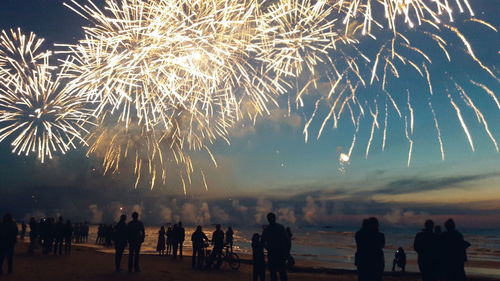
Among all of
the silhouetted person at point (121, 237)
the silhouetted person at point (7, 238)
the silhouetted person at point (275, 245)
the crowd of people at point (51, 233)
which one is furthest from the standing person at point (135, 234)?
the crowd of people at point (51, 233)

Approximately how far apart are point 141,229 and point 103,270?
1.96 metres

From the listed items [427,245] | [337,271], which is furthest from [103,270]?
[337,271]

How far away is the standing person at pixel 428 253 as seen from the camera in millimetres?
8523

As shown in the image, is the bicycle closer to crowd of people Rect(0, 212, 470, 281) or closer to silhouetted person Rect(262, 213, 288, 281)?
crowd of people Rect(0, 212, 470, 281)

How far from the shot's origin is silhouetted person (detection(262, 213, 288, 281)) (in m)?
8.80

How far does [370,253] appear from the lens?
7.20 meters

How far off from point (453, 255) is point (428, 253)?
497mm

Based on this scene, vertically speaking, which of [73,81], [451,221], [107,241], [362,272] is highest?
[73,81]

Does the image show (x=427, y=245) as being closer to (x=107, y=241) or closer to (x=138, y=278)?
(x=138, y=278)

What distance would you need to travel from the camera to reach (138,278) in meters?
10.6

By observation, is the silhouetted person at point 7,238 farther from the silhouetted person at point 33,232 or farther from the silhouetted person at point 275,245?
the silhouetted person at point 33,232

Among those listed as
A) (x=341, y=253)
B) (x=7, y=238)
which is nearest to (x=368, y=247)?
(x=7, y=238)

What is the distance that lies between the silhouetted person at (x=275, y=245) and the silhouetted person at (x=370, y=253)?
6.52 ft

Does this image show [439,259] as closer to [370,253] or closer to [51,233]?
[370,253]
